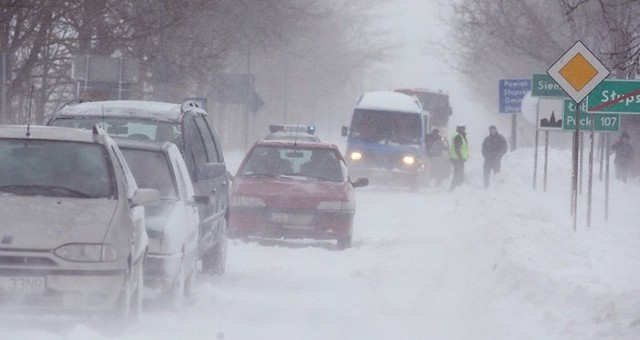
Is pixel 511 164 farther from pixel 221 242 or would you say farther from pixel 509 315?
pixel 509 315

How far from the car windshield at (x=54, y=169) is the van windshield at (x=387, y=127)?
96.8 ft

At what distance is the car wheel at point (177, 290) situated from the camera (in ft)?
37.0

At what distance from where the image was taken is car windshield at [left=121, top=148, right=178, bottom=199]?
480 inches

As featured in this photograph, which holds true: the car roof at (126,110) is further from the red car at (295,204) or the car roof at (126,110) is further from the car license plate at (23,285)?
the car license plate at (23,285)

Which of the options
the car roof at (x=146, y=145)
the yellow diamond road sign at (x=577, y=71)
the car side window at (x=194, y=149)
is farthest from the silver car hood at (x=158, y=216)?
the yellow diamond road sign at (x=577, y=71)

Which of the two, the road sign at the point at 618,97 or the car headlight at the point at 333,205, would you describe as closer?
the car headlight at the point at 333,205

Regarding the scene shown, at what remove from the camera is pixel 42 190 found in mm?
9562

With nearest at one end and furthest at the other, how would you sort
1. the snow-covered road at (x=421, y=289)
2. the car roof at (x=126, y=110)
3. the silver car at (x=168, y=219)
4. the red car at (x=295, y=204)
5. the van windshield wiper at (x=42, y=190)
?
1. the van windshield wiper at (x=42, y=190)
2. the snow-covered road at (x=421, y=289)
3. the silver car at (x=168, y=219)
4. the car roof at (x=126, y=110)
5. the red car at (x=295, y=204)

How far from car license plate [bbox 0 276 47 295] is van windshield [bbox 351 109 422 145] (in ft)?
101

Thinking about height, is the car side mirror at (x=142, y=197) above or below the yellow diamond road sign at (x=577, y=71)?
below

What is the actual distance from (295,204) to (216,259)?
3982 mm

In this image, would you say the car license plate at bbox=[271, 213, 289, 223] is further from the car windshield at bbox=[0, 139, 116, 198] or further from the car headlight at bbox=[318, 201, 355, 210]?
the car windshield at bbox=[0, 139, 116, 198]

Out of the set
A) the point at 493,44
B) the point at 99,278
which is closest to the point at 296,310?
the point at 99,278

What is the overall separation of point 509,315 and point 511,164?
33.7 m
